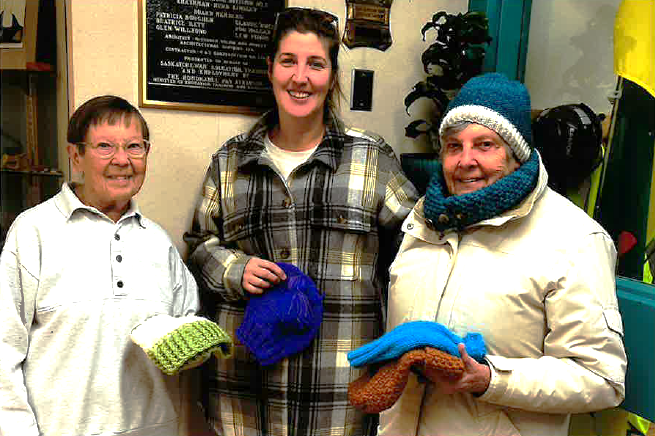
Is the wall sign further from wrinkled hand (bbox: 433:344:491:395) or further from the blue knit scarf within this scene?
wrinkled hand (bbox: 433:344:491:395)

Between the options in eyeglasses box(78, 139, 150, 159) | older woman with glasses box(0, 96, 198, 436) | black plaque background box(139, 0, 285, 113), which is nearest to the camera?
older woman with glasses box(0, 96, 198, 436)

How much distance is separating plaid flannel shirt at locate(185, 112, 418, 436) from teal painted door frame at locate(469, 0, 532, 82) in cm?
88

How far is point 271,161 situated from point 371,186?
350 mm

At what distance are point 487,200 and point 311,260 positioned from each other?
2.38ft

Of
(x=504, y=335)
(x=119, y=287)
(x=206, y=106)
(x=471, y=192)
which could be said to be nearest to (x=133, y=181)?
(x=119, y=287)

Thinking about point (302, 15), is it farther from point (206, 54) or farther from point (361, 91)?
point (361, 91)

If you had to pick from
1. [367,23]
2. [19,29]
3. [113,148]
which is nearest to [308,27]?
[367,23]

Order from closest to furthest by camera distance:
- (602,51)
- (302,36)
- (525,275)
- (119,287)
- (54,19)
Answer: (525,275) → (119,287) → (302,36) → (602,51) → (54,19)

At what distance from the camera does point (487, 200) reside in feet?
4.43

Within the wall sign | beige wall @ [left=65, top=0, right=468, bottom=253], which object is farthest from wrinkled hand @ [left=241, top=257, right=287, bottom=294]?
the wall sign

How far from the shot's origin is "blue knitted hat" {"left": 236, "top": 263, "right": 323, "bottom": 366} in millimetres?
1726

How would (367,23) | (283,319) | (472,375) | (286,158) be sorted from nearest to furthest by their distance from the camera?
(472,375)
(283,319)
(286,158)
(367,23)

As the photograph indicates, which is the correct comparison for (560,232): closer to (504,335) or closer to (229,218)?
(504,335)

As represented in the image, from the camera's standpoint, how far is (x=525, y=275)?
1320 mm
